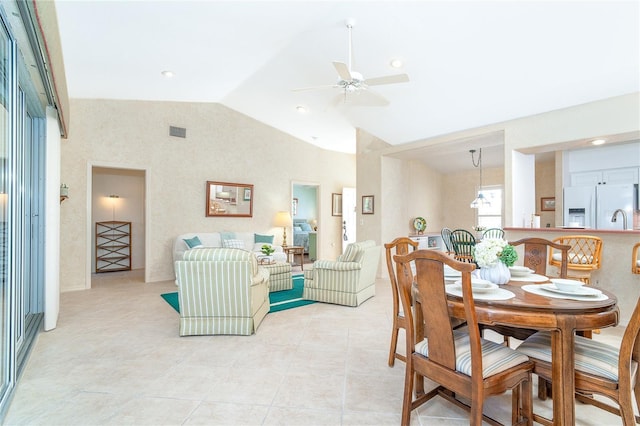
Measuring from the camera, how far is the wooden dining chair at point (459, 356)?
1494 mm

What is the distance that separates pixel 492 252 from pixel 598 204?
4.54 meters

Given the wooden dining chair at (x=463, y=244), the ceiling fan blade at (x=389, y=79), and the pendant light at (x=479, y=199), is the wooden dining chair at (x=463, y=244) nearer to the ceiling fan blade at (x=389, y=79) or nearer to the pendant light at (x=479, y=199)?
the pendant light at (x=479, y=199)

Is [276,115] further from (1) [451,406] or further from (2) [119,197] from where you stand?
(1) [451,406]

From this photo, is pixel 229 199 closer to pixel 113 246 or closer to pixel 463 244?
pixel 113 246

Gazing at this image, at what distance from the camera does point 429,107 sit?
479 cm

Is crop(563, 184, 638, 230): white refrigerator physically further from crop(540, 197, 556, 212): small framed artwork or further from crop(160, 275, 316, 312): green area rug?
crop(160, 275, 316, 312): green area rug

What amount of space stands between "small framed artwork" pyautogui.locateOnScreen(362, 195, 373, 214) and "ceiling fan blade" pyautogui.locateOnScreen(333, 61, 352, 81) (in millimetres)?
3470

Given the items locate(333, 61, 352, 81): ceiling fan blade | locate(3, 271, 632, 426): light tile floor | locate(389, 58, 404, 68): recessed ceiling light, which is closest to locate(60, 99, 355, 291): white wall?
locate(3, 271, 632, 426): light tile floor

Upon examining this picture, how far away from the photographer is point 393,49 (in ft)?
12.8

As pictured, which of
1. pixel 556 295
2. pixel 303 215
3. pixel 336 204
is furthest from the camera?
pixel 303 215

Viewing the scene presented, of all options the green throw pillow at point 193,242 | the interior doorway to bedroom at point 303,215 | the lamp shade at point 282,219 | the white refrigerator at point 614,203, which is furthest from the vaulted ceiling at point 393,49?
the interior doorway to bedroom at point 303,215

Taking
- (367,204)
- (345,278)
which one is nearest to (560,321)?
(345,278)

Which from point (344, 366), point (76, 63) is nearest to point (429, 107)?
point (344, 366)

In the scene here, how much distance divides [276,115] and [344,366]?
5450 mm
